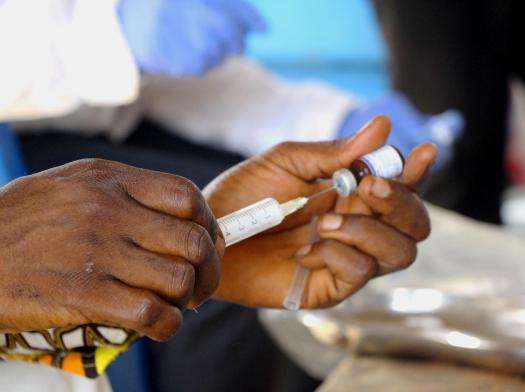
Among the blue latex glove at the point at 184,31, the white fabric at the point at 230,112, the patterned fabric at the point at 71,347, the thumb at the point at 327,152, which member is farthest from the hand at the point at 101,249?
the white fabric at the point at 230,112

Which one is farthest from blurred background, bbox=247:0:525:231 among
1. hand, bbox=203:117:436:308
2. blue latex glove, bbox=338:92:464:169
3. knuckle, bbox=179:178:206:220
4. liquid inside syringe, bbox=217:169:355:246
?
knuckle, bbox=179:178:206:220

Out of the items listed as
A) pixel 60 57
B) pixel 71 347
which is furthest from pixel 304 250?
pixel 60 57

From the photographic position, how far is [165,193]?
0.50 m

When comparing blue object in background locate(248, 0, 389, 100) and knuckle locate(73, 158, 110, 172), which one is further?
blue object in background locate(248, 0, 389, 100)

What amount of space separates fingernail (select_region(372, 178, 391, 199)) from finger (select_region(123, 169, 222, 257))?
0.18m

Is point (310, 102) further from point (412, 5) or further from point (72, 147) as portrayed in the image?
point (412, 5)

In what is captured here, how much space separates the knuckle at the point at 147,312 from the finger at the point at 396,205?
0.75 ft

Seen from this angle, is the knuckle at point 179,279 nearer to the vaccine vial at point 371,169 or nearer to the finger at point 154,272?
the finger at point 154,272

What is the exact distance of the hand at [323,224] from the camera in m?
0.66

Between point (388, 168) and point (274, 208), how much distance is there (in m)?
0.11

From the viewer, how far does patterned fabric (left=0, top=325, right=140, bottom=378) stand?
0.61 m

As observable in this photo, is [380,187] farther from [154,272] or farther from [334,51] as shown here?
[334,51]

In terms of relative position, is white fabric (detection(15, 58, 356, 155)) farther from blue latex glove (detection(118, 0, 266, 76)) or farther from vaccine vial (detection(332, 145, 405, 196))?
vaccine vial (detection(332, 145, 405, 196))

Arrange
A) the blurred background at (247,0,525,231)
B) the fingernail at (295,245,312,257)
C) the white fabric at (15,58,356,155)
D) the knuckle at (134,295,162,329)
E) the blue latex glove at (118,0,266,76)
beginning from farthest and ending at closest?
1. the blurred background at (247,0,525,231)
2. the white fabric at (15,58,356,155)
3. the blue latex glove at (118,0,266,76)
4. the fingernail at (295,245,312,257)
5. the knuckle at (134,295,162,329)
